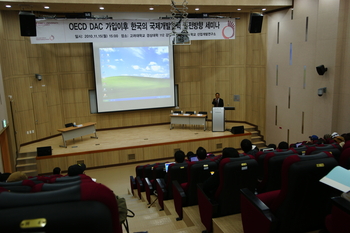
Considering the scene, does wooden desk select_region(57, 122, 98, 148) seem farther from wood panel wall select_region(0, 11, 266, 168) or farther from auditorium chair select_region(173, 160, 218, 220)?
auditorium chair select_region(173, 160, 218, 220)

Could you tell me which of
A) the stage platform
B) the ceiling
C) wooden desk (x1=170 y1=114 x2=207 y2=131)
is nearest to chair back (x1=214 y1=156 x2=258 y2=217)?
the stage platform

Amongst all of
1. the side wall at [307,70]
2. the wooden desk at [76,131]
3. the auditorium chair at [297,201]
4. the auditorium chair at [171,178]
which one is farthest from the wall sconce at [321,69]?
the wooden desk at [76,131]

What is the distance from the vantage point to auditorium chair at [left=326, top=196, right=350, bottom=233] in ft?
6.49

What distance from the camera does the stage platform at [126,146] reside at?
360 inches

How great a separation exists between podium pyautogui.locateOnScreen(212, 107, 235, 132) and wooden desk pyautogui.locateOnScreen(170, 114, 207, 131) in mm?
451

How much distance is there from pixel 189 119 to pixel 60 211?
10735 millimetres

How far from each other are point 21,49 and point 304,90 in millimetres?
9845

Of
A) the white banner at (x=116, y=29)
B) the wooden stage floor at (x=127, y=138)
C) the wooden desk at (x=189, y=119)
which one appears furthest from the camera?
the wooden desk at (x=189, y=119)

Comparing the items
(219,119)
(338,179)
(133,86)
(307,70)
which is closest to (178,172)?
(338,179)

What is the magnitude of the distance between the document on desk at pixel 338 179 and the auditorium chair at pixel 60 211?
1.72 m

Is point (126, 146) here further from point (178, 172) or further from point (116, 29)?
point (178, 172)

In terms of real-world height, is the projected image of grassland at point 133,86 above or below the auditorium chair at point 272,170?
above

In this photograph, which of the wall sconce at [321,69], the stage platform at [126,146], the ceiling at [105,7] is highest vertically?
the ceiling at [105,7]

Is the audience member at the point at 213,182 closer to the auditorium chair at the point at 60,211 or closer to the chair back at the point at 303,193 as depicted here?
the chair back at the point at 303,193
